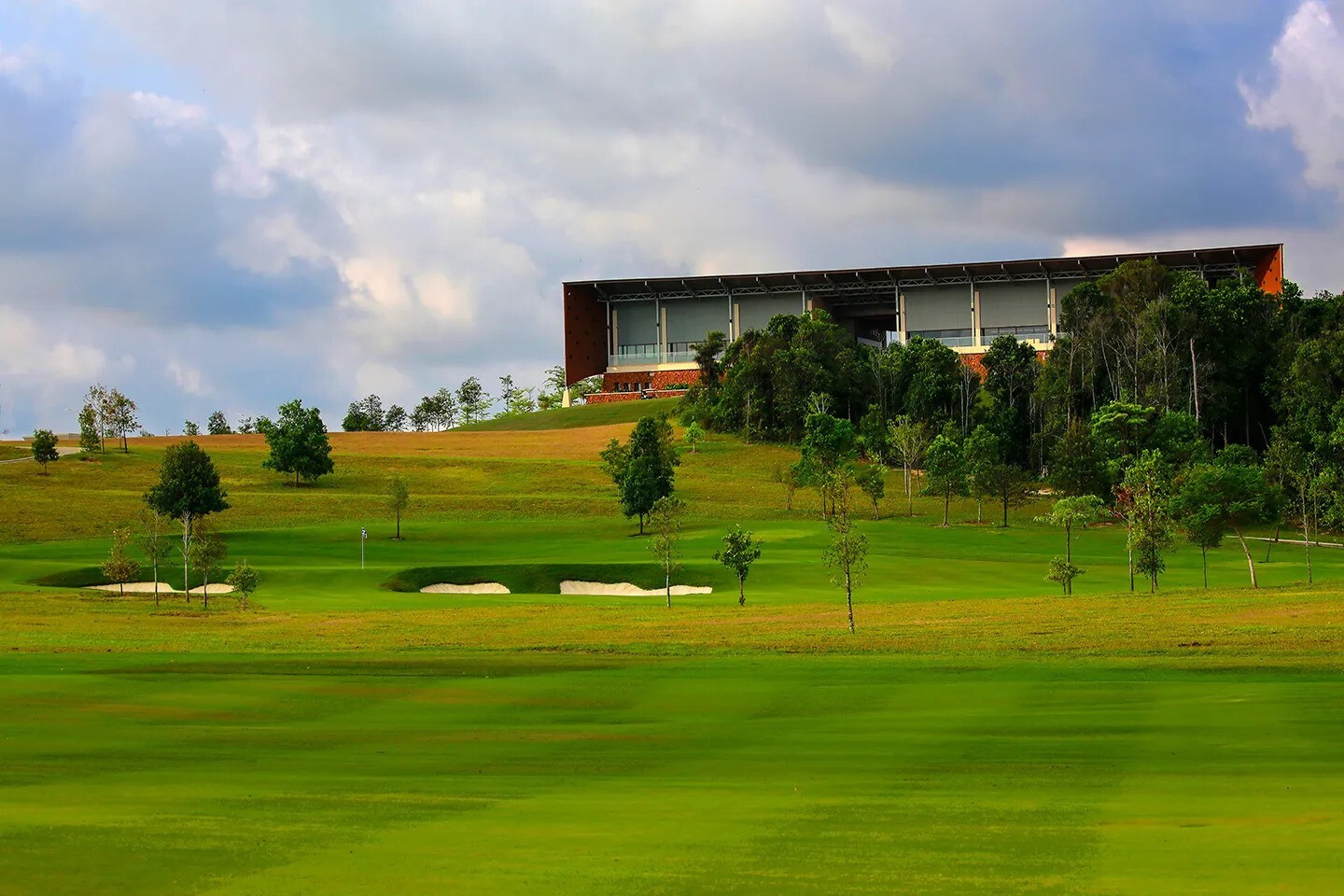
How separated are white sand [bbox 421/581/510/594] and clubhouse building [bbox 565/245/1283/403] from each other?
9826cm

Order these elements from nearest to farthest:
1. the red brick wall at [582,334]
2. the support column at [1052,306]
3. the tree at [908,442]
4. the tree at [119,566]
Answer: the tree at [119,566]
the tree at [908,442]
the support column at [1052,306]
the red brick wall at [582,334]

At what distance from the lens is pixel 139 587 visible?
198ft

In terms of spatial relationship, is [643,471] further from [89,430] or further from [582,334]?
[582,334]

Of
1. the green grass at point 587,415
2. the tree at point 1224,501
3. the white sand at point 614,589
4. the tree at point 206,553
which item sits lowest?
the white sand at point 614,589

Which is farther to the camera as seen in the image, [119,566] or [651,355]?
[651,355]

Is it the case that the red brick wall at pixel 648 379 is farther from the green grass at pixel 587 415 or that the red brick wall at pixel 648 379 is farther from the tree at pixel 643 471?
the tree at pixel 643 471

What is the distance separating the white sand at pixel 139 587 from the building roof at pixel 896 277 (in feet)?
355

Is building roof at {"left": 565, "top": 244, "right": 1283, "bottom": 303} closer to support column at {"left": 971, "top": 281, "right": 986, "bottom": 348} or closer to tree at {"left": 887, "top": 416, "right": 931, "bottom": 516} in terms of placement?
support column at {"left": 971, "top": 281, "right": 986, "bottom": 348}

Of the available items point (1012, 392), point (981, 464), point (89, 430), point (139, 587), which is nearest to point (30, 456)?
point (89, 430)

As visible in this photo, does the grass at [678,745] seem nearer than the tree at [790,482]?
Yes

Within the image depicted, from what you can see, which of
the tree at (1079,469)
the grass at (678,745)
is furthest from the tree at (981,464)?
the grass at (678,745)

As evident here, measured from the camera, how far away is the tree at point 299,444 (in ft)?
325

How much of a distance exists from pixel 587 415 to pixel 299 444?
6017cm

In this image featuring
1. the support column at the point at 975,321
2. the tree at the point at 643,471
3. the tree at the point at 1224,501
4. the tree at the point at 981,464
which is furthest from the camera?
the support column at the point at 975,321
